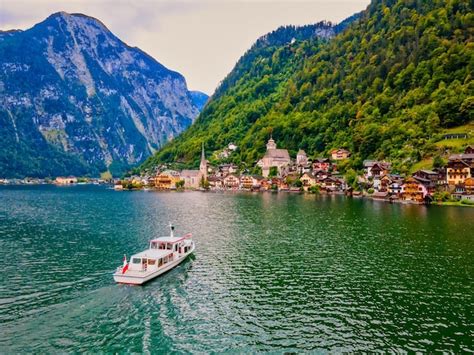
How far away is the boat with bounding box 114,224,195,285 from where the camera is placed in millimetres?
34250

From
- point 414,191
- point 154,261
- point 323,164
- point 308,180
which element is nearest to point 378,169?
point 414,191

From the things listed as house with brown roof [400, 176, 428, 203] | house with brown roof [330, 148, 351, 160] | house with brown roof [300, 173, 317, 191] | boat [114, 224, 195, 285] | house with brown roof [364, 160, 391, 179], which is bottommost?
boat [114, 224, 195, 285]

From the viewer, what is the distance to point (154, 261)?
37.2m

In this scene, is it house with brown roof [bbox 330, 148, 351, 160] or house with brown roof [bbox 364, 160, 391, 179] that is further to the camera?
house with brown roof [bbox 330, 148, 351, 160]

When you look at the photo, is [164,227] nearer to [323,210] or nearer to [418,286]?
[323,210]

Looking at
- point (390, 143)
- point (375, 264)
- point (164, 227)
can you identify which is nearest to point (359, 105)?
point (390, 143)

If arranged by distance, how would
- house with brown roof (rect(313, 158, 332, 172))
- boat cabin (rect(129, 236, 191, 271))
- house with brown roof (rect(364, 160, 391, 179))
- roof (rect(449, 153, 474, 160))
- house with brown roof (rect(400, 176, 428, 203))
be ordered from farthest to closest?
house with brown roof (rect(313, 158, 332, 172)) < house with brown roof (rect(364, 160, 391, 179)) < roof (rect(449, 153, 474, 160)) < house with brown roof (rect(400, 176, 428, 203)) < boat cabin (rect(129, 236, 191, 271))

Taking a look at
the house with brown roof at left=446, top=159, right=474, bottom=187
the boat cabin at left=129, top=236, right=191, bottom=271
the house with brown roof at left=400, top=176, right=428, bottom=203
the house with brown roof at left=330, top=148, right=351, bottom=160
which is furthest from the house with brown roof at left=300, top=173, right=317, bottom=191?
the boat cabin at left=129, top=236, right=191, bottom=271

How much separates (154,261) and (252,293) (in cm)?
1128

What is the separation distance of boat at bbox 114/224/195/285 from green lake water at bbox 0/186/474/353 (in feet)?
3.14

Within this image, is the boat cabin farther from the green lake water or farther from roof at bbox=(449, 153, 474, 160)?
roof at bbox=(449, 153, 474, 160)

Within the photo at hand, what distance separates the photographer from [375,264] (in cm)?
4044

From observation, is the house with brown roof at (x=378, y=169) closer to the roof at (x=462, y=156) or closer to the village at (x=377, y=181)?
the village at (x=377, y=181)

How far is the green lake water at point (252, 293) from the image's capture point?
23.4 metres
